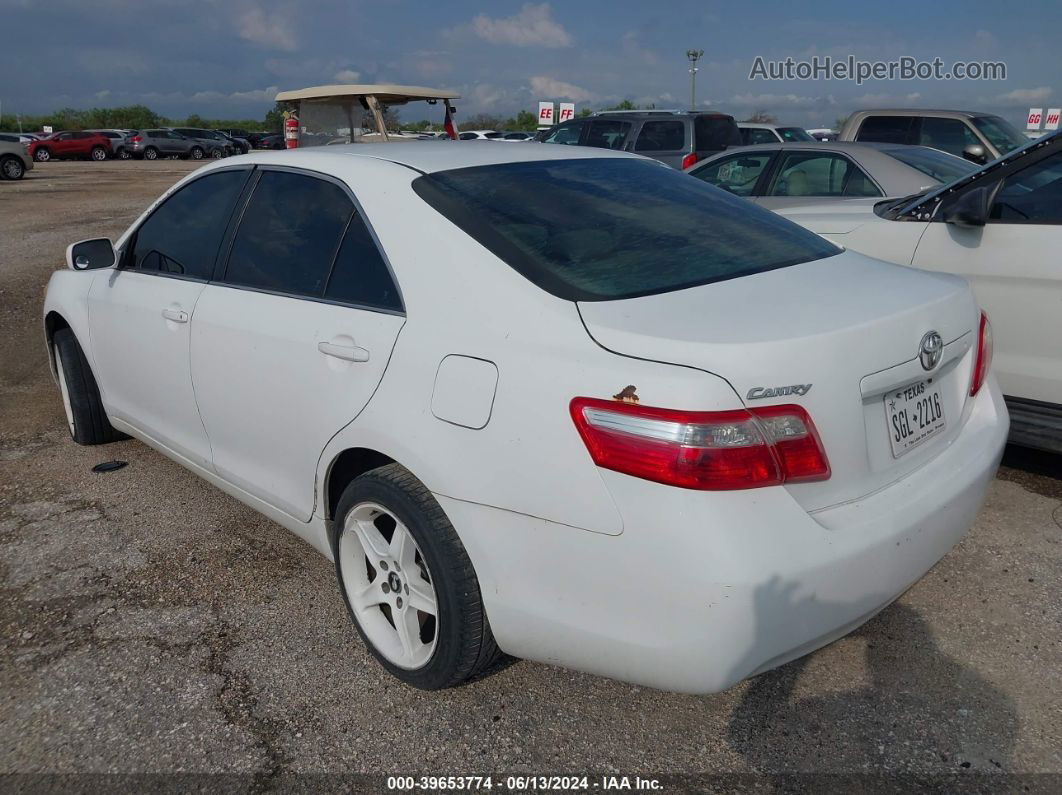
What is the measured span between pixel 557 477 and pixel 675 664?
0.51 meters

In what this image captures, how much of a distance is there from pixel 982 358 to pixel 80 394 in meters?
4.16

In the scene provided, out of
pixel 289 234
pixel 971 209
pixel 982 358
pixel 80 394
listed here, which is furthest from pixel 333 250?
pixel 971 209

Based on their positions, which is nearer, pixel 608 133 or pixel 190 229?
pixel 190 229

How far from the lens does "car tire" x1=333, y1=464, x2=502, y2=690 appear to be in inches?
93.8

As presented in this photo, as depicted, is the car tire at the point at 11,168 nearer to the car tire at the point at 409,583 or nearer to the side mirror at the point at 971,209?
the car tire at the point at 409,583

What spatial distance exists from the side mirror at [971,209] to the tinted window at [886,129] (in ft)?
24.2

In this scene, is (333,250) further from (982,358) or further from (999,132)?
(999,132)

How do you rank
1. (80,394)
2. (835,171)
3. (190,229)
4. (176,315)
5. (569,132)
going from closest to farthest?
1. (176,315)
2. (190,229)
3. (80,394)
4. (835,171)
5. (569,132)

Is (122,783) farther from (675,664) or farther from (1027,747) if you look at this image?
(1027,747)

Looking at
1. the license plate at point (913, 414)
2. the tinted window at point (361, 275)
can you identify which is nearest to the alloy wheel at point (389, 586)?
the tinted window at point (361, 275)

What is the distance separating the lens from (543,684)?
2.75 meters

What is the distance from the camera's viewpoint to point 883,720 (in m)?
2.54

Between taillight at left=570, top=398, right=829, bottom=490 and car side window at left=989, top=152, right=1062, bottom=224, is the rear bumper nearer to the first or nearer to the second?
taillight at left=570, top=398, right=829, bottom=490

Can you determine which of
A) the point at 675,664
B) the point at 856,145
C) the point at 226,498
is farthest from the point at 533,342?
the point at 856,145
